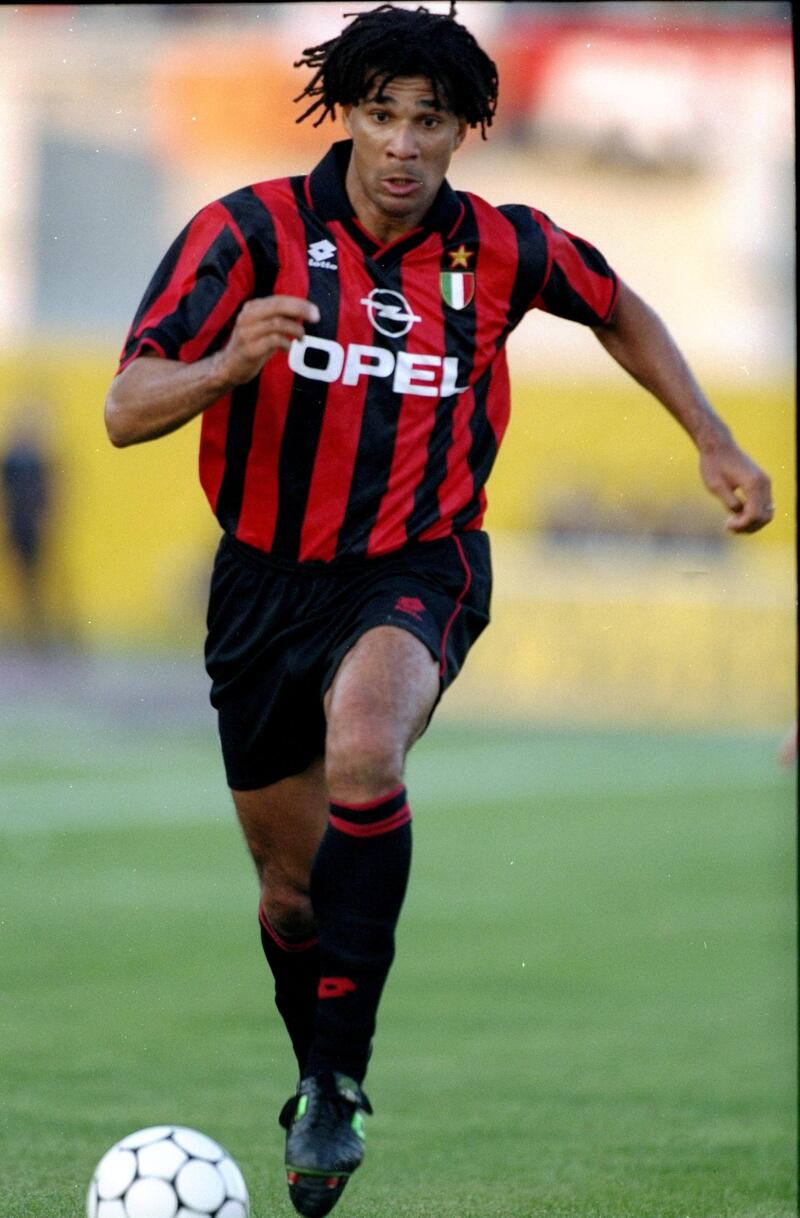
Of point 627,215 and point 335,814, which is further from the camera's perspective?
point 627,215

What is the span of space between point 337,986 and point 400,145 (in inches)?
60.4

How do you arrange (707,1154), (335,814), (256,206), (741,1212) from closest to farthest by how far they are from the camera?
(335,814), (256,206), (741,1212), (707,1154)

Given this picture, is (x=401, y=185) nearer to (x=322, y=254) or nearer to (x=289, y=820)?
(x=322, y=254)

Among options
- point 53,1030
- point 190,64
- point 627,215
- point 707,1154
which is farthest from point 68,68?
point 707,1154

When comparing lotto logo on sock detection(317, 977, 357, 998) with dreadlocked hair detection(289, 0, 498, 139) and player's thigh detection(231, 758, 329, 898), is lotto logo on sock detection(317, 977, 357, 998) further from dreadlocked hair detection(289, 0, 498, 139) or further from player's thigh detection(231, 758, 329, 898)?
dreadlocked hair detection(289, 0, 498, 139)

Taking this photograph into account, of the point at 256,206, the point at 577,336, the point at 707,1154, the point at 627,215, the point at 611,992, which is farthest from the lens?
the point at 627,215

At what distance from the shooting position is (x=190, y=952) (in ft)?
28.1

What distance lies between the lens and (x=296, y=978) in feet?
14.9

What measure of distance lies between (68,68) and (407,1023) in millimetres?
14795

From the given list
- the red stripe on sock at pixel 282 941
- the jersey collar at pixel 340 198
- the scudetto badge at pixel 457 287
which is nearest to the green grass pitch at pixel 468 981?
the red stripe on sock at pixel 282 941

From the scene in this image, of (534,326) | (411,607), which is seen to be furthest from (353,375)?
(534,326)

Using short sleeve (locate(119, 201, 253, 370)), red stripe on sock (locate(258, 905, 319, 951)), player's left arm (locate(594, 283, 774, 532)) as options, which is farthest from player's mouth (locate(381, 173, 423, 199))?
red stripe on sock (locate(258, 905, 319, 951))

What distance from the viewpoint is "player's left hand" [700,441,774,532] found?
4.17m

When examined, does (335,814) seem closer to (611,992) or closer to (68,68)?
(611,992)
